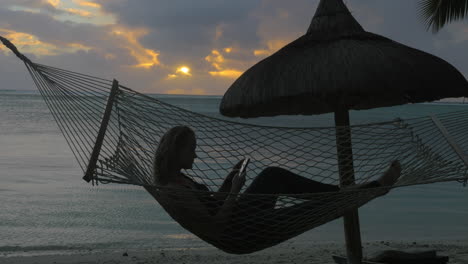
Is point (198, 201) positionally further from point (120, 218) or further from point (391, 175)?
point (120, 218)

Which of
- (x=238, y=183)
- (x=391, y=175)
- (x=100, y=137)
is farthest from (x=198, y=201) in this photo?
(x=391, y=175)

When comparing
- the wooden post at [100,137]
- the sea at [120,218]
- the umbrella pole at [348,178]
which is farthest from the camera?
the sea at [120,218]

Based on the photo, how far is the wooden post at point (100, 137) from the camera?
5.93 ft

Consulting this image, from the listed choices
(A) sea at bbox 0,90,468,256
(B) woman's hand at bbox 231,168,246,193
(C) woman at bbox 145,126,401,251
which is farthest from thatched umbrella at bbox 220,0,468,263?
(A) sea at bbox 0,90,468,256

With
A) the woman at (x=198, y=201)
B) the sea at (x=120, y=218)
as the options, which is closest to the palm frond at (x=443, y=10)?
the sea at (x=120, y=218)

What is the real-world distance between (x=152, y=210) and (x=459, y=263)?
11.0ft

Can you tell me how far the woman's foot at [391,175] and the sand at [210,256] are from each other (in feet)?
4.91

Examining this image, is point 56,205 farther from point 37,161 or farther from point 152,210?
point 37,161

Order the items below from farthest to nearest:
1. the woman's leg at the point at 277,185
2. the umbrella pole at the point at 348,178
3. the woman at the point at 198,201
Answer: the umbrella pole at the point at 348,178, the woman's leg at the point at 277,185, the woman at the point at 198,201

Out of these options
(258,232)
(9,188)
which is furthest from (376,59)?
(9,188)

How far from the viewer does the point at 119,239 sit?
4.66 meters

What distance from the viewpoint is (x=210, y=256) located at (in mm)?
3969

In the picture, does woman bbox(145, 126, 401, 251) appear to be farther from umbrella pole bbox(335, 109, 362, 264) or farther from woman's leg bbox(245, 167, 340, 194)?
umbrella pole bbox(335, 109, 362, 264)

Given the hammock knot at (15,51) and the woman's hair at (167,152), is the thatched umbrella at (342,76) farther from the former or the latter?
the hammock knot at (15,51)
